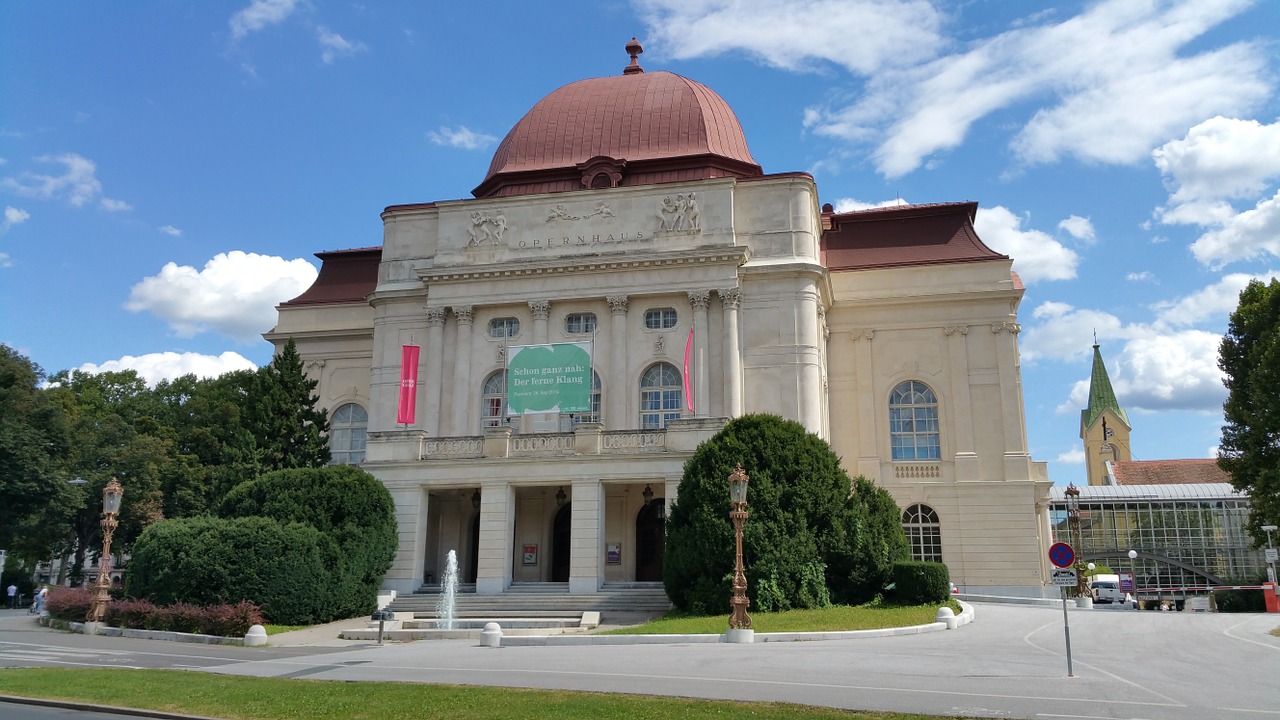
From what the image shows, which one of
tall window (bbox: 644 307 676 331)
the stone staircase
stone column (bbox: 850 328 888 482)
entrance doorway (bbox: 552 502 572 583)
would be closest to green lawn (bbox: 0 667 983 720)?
the stone staircase

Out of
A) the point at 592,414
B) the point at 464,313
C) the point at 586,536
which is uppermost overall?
the point at 464,313

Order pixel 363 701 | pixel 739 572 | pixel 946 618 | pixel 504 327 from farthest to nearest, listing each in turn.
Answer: pixel 504 327, pixel 946 618, pixel 739 572, pixel 363 701

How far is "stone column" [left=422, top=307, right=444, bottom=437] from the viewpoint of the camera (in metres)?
41.5

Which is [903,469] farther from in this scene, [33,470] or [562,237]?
[33,470]

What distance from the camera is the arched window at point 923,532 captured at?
137 feet

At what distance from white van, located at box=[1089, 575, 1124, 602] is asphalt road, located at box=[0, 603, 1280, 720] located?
3043 cm

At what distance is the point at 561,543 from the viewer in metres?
39.7

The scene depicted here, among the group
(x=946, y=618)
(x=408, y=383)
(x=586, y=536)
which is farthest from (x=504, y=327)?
(x=946, y=618)

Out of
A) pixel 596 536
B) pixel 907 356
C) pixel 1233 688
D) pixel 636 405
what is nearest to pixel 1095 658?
pixel 1233 688

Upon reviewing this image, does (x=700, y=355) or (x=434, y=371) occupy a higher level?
(x=700, y=355)

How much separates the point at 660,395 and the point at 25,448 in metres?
29.7

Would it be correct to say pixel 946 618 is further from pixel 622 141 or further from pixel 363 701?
pixel 622 141

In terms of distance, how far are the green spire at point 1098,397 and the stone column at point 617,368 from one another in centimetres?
10063

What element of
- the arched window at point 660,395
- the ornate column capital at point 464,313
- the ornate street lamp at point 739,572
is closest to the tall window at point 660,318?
the arched window at point 660,395
